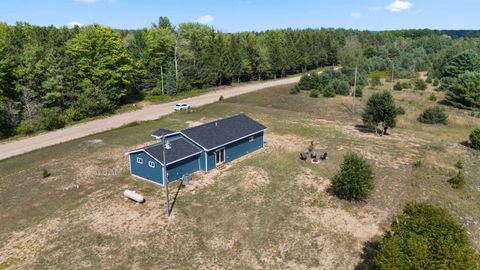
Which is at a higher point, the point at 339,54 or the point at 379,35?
the point at 379,35

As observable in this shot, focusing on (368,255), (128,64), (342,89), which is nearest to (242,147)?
(368,255)

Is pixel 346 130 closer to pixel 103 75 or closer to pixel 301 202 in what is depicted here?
pixel 301 202

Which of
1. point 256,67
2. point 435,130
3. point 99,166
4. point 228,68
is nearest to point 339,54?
point 256,67

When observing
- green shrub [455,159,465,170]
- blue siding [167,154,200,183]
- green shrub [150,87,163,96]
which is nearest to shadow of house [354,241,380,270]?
blue siding [167,154,200,183]

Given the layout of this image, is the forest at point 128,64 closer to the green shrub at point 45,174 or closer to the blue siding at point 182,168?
the green shrub at point 45,174

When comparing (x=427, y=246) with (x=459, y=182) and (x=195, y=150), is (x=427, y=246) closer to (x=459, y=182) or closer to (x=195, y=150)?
(x=459, y=182)

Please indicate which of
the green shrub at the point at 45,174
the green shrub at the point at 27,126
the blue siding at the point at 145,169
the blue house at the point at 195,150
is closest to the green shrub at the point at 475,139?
the blue house at the point at 195,150
